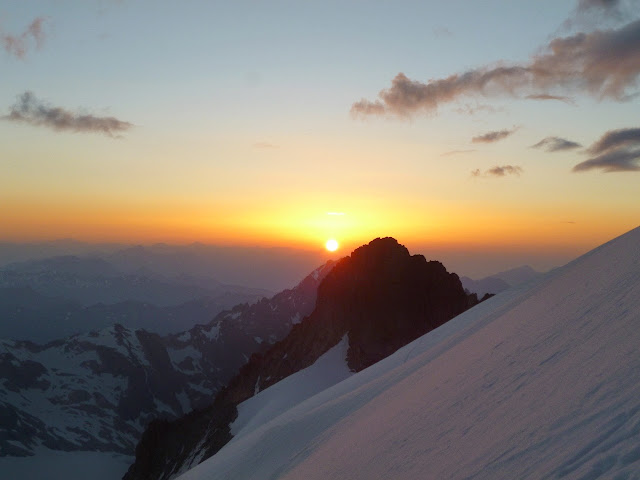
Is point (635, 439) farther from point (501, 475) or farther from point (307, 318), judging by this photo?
point (307, 318)

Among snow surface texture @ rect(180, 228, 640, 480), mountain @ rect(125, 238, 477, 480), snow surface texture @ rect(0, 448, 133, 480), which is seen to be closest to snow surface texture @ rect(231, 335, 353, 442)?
mountain @ rect(125, 238, 477, 480)

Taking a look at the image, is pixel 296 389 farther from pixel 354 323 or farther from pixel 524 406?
pixel 524 406

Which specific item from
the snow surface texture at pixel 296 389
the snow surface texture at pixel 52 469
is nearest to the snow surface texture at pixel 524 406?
the snow surface texture at pixel 296 389

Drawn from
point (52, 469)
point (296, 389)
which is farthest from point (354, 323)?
point (52, 469)

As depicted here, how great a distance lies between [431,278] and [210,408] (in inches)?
1653

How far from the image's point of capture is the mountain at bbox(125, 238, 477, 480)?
6862 centimetres

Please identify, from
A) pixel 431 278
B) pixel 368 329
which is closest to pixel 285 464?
pixel 368 329

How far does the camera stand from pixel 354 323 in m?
72.9

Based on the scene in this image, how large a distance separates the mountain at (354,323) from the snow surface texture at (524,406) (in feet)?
162

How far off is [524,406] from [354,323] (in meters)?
65.6

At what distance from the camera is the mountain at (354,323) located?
225ft

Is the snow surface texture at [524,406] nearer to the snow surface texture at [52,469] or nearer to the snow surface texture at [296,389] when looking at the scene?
the snow surface texture at [296,389]

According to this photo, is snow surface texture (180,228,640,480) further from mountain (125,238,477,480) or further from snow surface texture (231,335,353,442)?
mountain (125,238,477,480)

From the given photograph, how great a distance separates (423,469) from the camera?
8.22 metres
